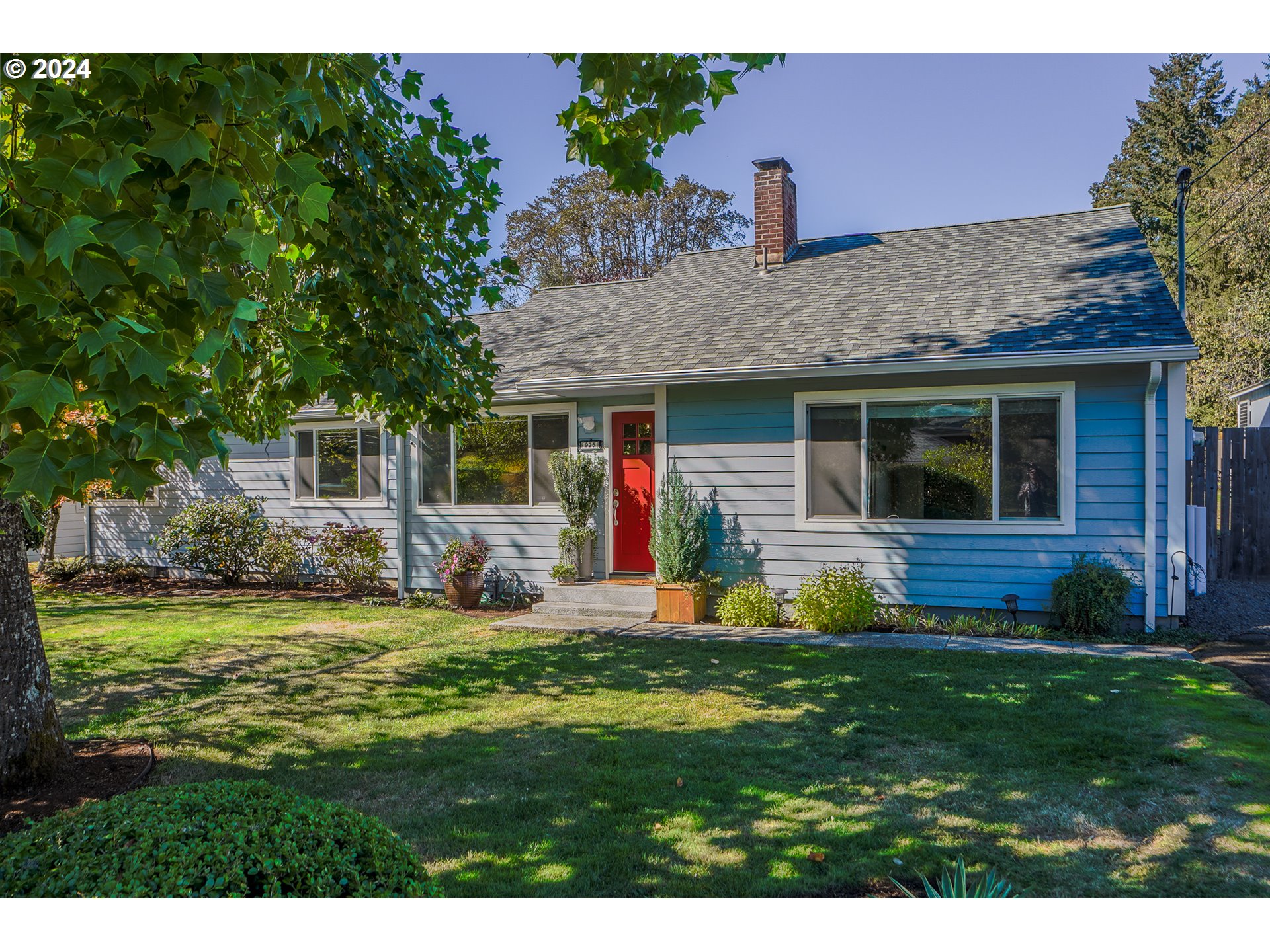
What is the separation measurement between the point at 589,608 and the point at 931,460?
445 cm

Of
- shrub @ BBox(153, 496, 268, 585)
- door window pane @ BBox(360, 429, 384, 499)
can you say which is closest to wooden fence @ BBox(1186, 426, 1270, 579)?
door window pane @ BBox(360, 429, 384, 499)

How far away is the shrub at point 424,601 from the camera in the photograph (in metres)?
11.1

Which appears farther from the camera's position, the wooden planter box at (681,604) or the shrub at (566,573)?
the shrub at (566,573)

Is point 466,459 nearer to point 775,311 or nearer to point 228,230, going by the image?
point 775,311

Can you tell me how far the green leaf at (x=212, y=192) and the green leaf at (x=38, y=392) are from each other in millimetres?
592

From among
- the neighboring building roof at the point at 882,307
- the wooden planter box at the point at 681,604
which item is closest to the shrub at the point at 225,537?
the neighboring building roof at the point at 882,307

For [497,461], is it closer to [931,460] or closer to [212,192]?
[931,460]

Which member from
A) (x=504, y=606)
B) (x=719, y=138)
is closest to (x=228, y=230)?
(x=504, y=606)

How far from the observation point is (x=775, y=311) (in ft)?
35.1

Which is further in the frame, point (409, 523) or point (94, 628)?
point (409, 523)

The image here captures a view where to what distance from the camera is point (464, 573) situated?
10953 mm

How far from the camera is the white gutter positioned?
7656mm

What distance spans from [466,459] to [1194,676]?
8.90 meters

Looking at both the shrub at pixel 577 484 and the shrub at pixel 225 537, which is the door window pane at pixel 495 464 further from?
the shrub at pixel 225 537
